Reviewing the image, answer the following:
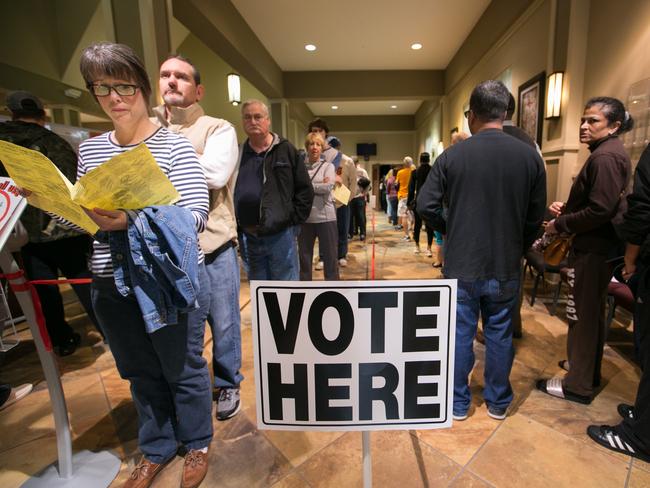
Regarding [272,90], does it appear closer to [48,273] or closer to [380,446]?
[48,273]

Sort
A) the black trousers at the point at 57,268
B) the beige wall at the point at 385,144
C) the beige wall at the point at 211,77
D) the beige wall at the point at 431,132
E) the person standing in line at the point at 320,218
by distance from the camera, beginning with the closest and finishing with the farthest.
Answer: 1. the black trousers at the point at 57,268
2. the person standing in line at the point at 320,218
3. the beige wall at the point at 211,77
4. the beige wall at the point at 431,132
5. the beige wall at the point at 385,144

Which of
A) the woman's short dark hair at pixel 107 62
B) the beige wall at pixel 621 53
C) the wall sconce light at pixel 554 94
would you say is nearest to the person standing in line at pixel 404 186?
the wall sconce light at pixel 554 94

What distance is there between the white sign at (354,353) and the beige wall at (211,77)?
686cm

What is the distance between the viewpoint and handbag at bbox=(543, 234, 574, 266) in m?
1.91

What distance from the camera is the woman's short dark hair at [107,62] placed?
3.10 feet

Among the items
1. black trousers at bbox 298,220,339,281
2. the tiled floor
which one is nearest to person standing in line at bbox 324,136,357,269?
black trousers at bbox 298,220,339,281

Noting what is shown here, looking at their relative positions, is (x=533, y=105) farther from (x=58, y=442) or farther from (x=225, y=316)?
(x=58, y=442)

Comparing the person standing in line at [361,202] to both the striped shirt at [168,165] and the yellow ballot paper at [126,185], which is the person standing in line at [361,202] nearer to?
the striped shirt at [168,165]

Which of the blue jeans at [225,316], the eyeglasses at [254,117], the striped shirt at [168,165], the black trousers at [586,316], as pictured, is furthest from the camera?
the eyeglasses at [254,117]

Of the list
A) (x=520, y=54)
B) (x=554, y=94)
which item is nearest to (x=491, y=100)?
(x=554, y=94)

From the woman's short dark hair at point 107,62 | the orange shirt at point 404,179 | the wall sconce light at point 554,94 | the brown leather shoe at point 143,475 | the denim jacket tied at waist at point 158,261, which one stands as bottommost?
the brown leather shoe at point 143,475

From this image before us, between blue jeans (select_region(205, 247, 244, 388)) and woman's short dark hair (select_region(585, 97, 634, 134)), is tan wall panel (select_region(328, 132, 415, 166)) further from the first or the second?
blue jeans (select_region(205, 247, 244, 388))

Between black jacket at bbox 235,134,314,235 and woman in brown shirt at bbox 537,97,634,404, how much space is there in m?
1.45

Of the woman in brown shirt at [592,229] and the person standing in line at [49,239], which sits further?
the person standing in line at [49,239]
